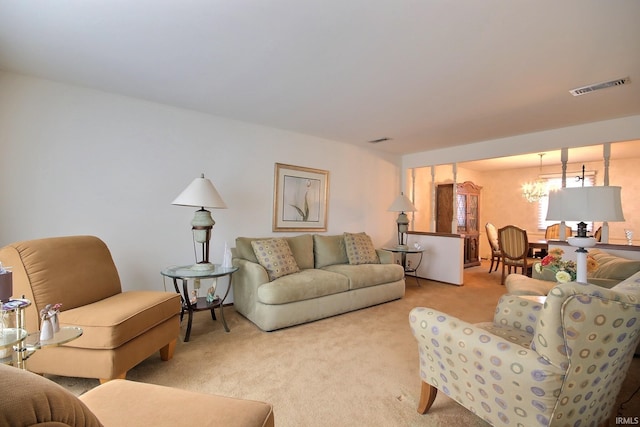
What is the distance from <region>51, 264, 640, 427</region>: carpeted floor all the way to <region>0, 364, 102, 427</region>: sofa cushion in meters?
1.37

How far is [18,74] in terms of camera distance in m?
2.60

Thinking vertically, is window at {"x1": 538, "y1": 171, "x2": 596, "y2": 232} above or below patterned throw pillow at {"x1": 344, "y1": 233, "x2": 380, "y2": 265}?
above

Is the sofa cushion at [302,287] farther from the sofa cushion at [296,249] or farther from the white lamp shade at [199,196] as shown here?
the white lamp shade at [199,196]

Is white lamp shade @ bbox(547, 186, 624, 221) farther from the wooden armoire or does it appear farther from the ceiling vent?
the wooden armoire

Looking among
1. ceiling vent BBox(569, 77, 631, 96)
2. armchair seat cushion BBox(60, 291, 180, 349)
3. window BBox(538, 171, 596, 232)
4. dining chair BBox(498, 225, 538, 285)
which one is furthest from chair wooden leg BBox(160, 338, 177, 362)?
window BBox(538, 171, 596, 232)

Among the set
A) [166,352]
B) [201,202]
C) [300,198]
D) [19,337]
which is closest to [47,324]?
[19,337]

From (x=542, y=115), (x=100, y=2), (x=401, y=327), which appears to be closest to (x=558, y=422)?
(x=401, y=327)

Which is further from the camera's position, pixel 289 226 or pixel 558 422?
pixel 289 226

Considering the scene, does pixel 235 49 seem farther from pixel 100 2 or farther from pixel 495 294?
pixel 495 294

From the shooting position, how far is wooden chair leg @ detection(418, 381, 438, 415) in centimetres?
168

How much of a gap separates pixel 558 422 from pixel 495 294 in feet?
11.9

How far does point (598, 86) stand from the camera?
2.65m

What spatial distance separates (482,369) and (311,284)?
197 centimetres

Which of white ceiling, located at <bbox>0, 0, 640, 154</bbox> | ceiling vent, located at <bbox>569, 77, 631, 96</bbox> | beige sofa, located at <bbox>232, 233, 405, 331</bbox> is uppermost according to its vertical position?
white ceiling, located at <bbox>0, 0, 640, 154</bbox>
